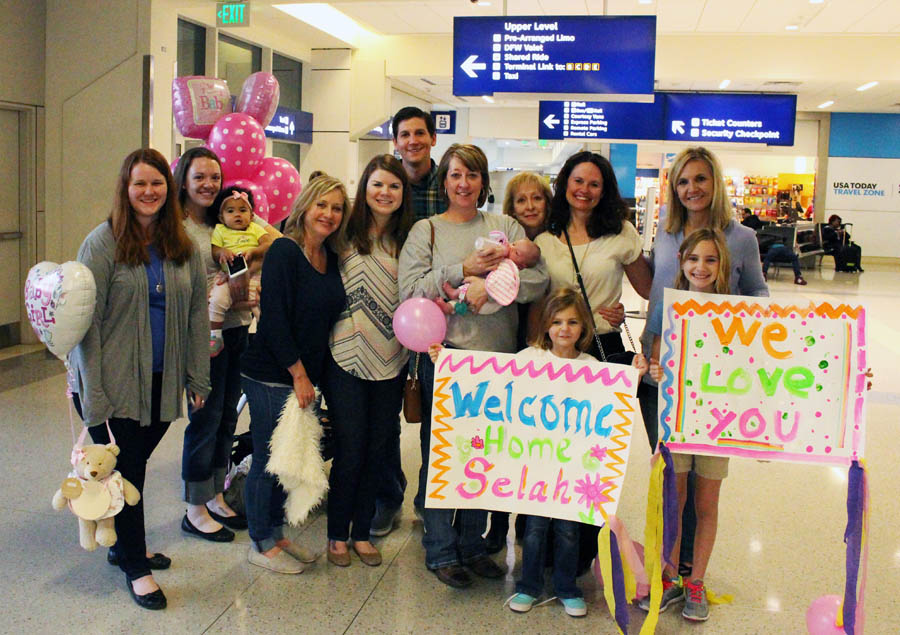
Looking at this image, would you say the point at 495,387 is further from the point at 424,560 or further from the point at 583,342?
the point at 424,560

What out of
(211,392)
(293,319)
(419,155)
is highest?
(419,155)

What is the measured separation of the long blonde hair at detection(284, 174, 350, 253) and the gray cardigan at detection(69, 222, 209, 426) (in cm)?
38

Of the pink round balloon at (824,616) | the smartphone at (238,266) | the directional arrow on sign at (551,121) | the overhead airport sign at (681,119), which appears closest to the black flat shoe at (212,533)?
the smartphone at (238,266)

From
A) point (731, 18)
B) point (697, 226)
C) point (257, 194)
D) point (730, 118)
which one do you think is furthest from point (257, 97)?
point (730, 118)

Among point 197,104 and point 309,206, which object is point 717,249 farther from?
point 197,104

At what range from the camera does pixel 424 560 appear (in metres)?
3.03

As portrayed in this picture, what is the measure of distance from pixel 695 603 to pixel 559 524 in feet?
1.72

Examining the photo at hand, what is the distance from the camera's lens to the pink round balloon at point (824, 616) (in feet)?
7.88

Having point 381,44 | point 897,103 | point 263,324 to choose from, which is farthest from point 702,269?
point 897,103

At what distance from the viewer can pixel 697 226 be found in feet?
8.82

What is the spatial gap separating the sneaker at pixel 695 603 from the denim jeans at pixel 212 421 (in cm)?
179

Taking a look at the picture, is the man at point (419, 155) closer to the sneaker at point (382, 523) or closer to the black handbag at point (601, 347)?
the black handbag at point (601, 347)

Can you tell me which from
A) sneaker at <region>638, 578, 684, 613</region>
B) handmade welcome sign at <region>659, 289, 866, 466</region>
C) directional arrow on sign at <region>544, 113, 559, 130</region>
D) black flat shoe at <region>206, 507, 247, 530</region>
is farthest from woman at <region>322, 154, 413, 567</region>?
directional arrow on sign at <region>544, 113, 559, 130</region>

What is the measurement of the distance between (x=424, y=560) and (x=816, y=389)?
4.88ft
